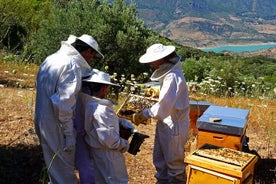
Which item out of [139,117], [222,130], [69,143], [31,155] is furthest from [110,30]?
[69,143]

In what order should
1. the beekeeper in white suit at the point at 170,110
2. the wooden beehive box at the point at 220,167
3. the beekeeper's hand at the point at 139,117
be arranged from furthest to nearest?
1. the beekeeper's hand at the point at 139,117
2. the beekeeper in white suit at the point at 170,110
3. the wooden beehive box at the point at 220,167

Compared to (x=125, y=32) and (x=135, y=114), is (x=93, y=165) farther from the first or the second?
(x=125, y=32)

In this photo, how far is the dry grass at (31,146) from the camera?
16.3 feet

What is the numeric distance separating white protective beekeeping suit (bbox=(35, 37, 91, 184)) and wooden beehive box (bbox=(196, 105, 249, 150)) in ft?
5.12

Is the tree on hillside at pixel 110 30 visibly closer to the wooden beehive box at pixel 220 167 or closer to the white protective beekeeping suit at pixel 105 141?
the white protective beekeeping suit at pixel 105 141

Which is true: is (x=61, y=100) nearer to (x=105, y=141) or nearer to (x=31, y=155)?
(x=105, y=141)

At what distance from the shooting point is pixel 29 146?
220 inches

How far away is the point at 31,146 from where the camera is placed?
5594 millimetres

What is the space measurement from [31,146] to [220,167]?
309 centimetres

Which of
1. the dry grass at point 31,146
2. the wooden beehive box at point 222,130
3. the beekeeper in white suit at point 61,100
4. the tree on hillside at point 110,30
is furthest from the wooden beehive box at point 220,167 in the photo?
the tree on hillside at point 110,30

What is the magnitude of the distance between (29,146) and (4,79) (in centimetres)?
513

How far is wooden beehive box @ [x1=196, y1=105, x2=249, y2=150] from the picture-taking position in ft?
14.2

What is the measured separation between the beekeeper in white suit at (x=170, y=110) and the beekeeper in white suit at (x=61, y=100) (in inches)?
29.8

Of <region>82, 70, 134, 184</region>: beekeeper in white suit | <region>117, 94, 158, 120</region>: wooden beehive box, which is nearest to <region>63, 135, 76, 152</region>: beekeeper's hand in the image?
<region>82, 70, 134, 184</region>: beekeeper in white suit
